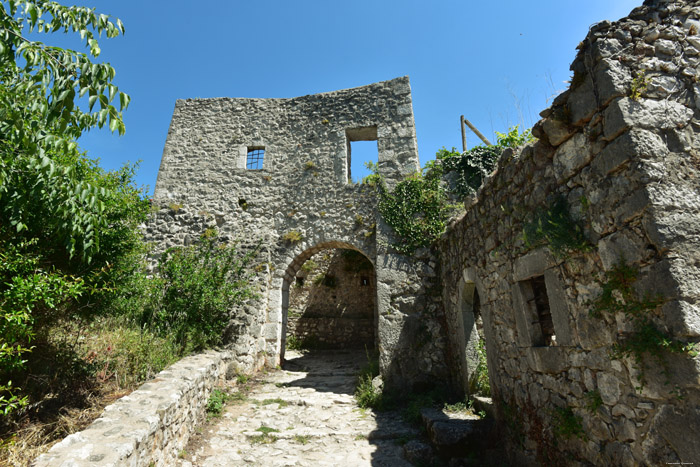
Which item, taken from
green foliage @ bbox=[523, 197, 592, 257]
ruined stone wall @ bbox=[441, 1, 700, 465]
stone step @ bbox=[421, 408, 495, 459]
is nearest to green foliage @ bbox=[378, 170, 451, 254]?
stone step @ bbox=[421, 408, 495, 459]

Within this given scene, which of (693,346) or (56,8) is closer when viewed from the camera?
(693,346)

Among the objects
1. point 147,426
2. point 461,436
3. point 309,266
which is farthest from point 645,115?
point 309,266

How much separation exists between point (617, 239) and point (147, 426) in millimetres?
3820

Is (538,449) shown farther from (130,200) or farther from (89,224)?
(130,200)

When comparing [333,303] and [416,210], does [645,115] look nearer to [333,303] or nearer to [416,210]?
[416,210]

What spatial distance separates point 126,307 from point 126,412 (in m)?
2.68

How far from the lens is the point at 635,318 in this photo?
2.17m

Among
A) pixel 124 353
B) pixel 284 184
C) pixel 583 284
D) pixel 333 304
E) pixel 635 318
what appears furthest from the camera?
pixel 333 304

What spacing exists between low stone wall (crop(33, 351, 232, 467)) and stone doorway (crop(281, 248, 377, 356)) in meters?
6.90

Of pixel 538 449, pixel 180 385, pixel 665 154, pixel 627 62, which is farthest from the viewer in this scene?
pixel 180 385

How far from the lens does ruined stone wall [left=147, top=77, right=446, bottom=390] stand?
764 centimetres

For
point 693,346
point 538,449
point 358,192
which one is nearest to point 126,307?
point 358,192

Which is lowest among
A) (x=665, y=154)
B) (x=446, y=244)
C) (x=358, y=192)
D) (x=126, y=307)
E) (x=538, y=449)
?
(x=538, y=449)

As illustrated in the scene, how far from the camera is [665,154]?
2.23 meters
